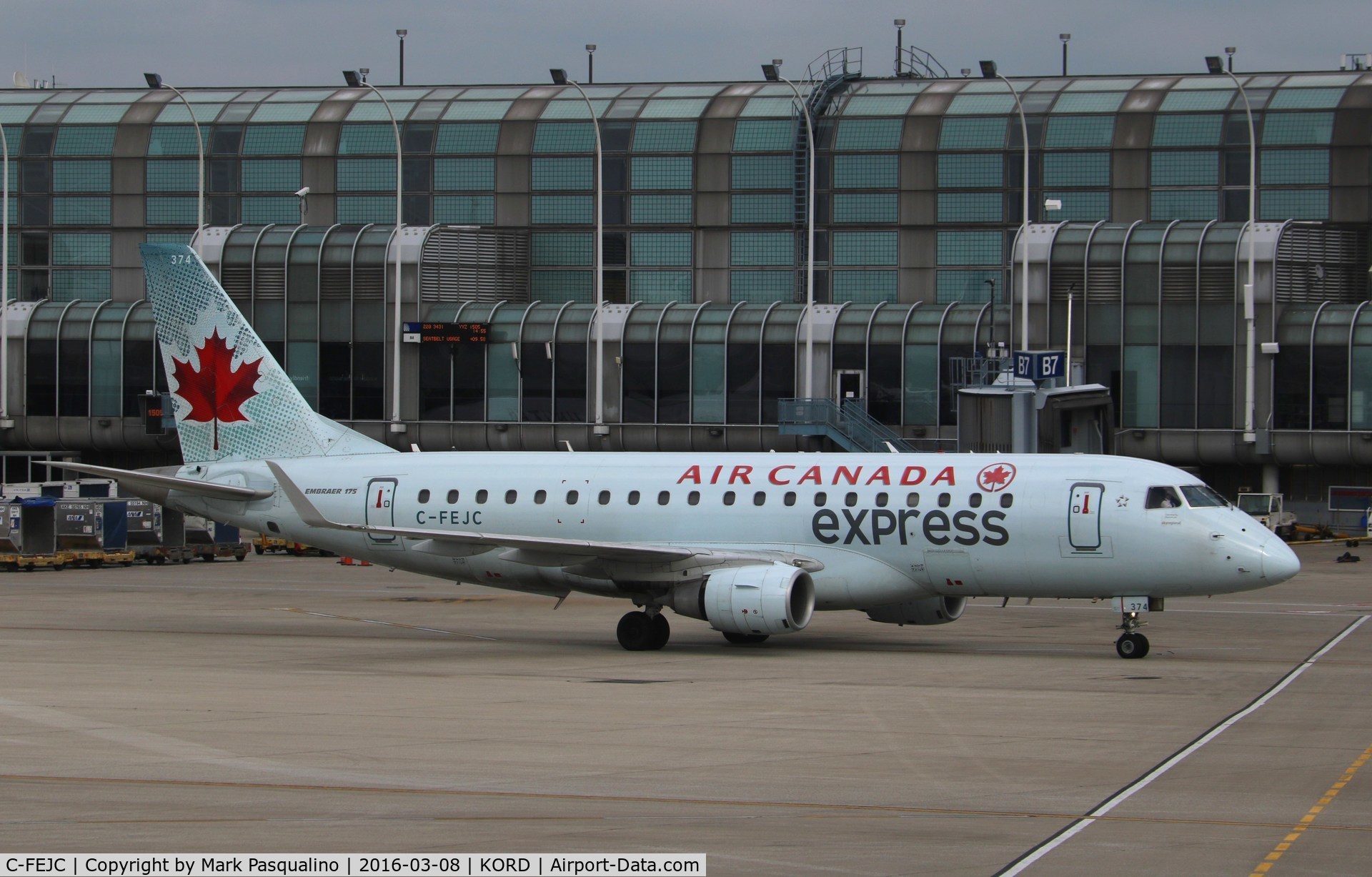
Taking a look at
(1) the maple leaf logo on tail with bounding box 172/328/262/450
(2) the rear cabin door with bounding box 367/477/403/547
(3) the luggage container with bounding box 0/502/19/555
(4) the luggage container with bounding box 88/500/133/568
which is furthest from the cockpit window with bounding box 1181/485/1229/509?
(3) the luggage container with bounding box 0/502/19/555

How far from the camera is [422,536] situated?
3244 centimetres

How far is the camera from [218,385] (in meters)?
39.3

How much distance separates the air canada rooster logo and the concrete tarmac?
3.20 m

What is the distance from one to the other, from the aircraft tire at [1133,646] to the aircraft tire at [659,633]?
870 centimetres

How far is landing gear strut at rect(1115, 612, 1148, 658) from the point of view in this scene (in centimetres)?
3053

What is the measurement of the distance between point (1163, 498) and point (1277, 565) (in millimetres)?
2334

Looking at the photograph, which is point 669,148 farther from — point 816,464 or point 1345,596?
point 816,464

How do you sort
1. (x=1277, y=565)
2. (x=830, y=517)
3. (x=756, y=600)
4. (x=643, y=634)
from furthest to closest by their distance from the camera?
(x=643, y=634) → (x=830, y=517) → (x=756, y=600) → (x=1277, y=565)

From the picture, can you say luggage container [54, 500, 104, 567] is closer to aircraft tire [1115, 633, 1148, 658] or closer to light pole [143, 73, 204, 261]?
light pole [143, 73, 204, 261]

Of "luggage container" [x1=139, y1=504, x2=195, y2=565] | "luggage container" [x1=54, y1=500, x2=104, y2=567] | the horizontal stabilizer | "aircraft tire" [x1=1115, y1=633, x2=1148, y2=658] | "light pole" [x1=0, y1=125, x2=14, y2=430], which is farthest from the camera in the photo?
"light pole" [x1=0, y1=125, x2=14, y2=430]

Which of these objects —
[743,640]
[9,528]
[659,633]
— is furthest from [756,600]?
[9,528]

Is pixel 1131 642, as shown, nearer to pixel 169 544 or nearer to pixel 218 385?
pixel 218 385

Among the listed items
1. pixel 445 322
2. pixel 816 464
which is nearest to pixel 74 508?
pixel 445 322

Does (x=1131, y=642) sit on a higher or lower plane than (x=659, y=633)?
higher
